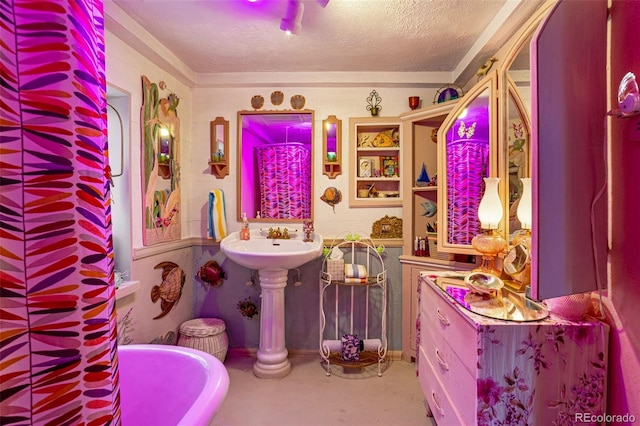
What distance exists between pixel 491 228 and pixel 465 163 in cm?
49

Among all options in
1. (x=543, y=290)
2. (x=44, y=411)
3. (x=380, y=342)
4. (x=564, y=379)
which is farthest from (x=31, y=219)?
(x=380, y=342)

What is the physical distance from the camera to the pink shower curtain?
48 cm

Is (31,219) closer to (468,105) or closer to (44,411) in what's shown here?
(44,411)

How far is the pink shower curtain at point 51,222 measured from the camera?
0.48m

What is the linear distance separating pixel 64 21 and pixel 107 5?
1392 millimetres

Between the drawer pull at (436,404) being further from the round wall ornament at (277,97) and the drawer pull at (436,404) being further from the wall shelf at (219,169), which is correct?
the round wall ornament at (277,97)

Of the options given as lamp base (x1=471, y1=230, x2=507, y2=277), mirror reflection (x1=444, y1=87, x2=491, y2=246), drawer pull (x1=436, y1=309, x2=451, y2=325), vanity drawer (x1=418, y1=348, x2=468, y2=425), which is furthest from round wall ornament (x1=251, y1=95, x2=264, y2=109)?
vanity drawer (x1=418, y1=348, x2=468, y2=425)

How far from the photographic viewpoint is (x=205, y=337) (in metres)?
2.14

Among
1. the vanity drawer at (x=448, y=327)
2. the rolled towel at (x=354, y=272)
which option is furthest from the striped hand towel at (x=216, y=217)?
the vanity drawer at (x=448, y=327)

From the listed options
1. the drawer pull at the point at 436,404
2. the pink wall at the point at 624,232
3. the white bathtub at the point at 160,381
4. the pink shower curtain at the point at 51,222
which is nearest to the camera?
the pink shower curtain at the point at 51,222

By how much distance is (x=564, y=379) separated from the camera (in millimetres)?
978

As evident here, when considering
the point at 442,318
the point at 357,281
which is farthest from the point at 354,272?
the point at 442,318

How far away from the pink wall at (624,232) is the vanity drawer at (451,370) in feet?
1.50

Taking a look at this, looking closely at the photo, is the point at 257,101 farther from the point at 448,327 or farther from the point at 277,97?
the point at 448,327
